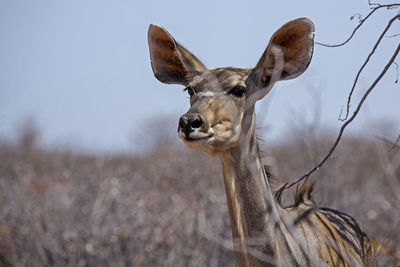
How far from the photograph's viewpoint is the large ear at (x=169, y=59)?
4.10 metres

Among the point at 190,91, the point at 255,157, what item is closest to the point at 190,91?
the point at 190,91

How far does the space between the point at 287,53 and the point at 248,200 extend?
1111 millimetres

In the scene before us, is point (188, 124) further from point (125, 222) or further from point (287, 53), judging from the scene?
point (125, 222)

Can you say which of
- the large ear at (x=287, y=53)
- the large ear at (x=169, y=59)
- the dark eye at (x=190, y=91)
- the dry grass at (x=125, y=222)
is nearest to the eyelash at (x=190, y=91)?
the dark eye at (x=190, y=91)

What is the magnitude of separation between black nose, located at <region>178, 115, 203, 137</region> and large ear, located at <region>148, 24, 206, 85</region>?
3.10 feet

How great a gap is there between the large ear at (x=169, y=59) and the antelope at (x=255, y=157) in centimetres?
8

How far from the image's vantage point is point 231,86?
3598 millimetres

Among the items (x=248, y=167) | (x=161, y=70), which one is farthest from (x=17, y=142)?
(x=248, y=167)

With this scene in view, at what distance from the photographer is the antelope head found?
3.26m

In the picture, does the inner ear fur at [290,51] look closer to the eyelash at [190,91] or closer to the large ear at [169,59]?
the eyelash at [190,91]

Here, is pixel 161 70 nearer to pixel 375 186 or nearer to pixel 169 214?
pixel 169 214

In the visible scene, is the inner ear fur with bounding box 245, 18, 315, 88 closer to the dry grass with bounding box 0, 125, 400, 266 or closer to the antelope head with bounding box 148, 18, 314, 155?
the antelope head with bounding box 148, 18, 314, 155

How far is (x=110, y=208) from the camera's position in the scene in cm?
703

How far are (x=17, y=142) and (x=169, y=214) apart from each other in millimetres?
10138
